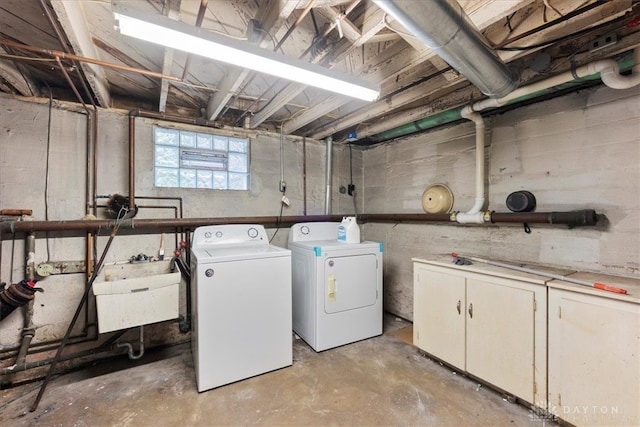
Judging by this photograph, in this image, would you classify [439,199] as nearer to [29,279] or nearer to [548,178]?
[548,178]

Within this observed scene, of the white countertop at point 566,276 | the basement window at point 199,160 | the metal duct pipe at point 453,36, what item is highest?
the metal duct pipe at point 453,36

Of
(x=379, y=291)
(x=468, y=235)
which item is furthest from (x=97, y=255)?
(x=468, y=235)

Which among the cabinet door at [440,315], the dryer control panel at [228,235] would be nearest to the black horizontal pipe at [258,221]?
the dryer control panel at [228,235]

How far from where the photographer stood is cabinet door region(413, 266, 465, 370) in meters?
2.20

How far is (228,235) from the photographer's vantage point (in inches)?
110

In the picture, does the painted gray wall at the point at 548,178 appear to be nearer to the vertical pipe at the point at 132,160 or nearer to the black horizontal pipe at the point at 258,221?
the black horizontal pipe at the point at 258,221

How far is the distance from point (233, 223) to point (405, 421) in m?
2.20

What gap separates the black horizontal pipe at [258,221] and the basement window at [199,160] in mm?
415

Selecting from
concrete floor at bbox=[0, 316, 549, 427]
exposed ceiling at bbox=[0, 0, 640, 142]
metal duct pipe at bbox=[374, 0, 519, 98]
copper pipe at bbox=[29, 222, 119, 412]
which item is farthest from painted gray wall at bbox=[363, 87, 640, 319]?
copper pipe at bbox=[29, 222, 119, 412]

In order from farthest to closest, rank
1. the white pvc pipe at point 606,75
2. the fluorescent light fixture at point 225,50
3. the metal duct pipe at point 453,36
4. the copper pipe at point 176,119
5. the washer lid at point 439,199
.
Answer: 1. the washer lid at point 439,199
2. the copper pipe at point 176,119
3. the white pvc pipe at point 606,75
4. the fluorescent light fixture at point 225,50
5. the metal duct pipe at point 453,36

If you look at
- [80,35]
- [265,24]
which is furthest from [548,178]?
[80,35]

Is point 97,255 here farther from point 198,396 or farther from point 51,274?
point 198,396

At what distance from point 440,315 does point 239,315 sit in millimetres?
1653

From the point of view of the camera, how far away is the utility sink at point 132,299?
6.72ft
